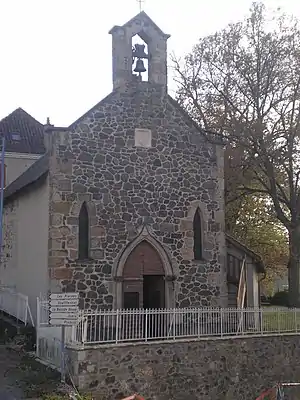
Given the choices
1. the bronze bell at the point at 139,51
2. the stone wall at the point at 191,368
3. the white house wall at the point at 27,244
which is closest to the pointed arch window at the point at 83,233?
the white house wall at the point at 27,244

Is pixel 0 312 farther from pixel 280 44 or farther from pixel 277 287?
pixel 277 287

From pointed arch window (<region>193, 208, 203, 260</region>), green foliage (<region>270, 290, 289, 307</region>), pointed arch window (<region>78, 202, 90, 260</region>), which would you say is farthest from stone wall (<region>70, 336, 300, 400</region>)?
green foliage (<region>270, 290, 289, 307</region>)

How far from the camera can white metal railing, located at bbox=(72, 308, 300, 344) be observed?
1515cm

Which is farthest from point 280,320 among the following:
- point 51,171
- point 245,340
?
point 51,171

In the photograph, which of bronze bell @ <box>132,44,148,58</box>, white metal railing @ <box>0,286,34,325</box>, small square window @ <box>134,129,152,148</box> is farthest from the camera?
bronze bell @ <box>132,44,148,58</box>

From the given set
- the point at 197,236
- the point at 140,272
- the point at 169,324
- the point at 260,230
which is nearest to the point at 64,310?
the point at 169,324

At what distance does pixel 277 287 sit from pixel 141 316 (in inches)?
1914

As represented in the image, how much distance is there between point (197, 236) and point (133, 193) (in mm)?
3017

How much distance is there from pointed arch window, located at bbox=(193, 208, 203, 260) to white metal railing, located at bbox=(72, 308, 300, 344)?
3.17 meters

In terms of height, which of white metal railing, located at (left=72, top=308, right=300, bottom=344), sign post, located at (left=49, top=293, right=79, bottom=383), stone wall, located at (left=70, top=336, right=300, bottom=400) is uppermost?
sign post, located at (left=49, top=293, right=79, bottom=383)

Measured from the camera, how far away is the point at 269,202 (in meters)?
32.3

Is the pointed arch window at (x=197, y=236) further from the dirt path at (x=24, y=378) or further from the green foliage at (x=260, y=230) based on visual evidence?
the green foliage at (x=260, y=230)

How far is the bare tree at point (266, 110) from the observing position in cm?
2545

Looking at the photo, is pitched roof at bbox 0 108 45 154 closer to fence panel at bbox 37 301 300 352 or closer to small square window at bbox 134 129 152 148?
small square window at bbox 134 129 152 148
